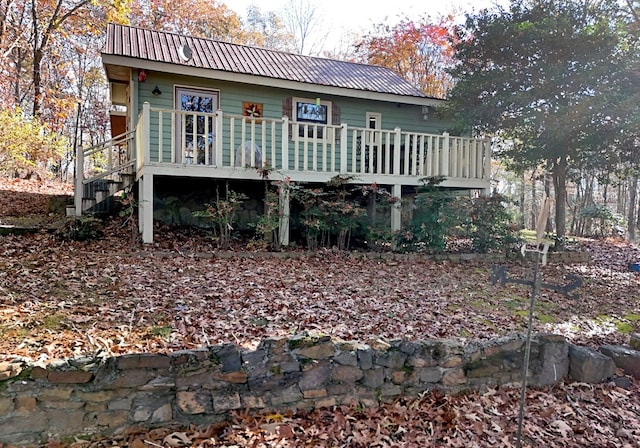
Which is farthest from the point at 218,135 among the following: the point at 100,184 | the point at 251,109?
the point at 100,184

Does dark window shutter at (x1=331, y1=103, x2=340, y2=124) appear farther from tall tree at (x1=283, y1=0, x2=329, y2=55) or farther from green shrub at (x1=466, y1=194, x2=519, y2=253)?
tall tree at (x1=283, y1=0, x2=329, y2=55)

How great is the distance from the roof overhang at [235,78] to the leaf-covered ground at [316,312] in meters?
3.29

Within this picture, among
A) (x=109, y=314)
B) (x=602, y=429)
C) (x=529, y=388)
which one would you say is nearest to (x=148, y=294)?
(x=109, y=314)

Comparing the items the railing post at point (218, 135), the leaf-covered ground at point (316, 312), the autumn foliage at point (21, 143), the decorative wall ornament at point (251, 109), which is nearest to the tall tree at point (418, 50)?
the decorative wall ornament at point (251, 109)

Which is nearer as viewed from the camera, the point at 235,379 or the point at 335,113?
the point at 235,379

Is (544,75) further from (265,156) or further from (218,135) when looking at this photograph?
(218,135)

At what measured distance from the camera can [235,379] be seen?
9.89 feet

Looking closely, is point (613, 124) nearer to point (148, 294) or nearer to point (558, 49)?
point (558, 49)

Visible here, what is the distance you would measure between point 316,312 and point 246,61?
305 inches

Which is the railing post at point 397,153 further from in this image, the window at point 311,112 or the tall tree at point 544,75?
the window at point 311,112

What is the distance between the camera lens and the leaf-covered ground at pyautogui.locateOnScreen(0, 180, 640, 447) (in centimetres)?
307

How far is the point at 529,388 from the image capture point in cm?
364

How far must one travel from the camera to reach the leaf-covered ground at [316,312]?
307 cm

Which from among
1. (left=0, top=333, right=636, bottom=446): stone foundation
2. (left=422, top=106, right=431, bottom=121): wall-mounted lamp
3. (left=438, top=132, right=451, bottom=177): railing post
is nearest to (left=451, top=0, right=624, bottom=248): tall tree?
(left=438, top=132, right=451, bottom=177): railing post
